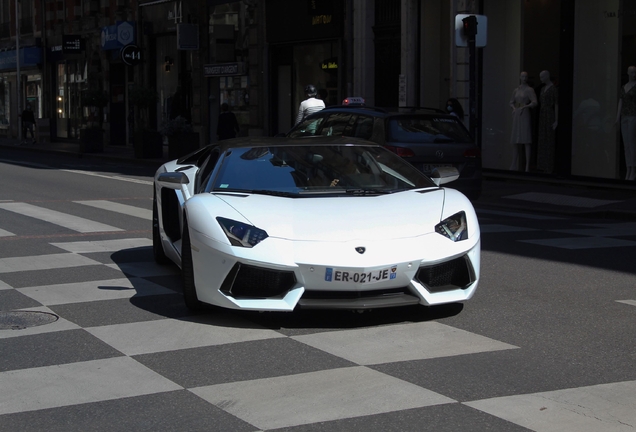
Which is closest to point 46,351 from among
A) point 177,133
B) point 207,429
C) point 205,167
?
point 207,429

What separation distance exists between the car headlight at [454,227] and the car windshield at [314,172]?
0.66m

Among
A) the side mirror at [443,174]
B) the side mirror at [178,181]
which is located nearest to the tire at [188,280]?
the side mirror at [178,181]

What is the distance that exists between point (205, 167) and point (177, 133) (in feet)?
66.4

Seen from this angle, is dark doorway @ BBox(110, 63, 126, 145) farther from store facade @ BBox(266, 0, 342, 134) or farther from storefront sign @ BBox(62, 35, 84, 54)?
store facade @ BBox(266, 0, 342, 134)

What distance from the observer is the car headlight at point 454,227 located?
22.0 ft

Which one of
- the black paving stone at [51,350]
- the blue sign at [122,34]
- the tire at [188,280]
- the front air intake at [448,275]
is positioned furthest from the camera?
the blue sign at [122,34]

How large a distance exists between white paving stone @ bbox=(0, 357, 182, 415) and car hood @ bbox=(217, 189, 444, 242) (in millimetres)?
1425

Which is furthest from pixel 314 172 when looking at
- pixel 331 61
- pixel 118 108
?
pixel 118 108

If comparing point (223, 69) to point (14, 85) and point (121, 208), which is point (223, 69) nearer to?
point (121, 208)

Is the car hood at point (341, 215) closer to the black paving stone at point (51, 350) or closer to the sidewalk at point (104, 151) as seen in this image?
the black paving stone at point (51, 350)

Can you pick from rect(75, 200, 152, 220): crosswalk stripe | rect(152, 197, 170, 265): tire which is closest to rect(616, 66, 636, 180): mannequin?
rect(75, 200, 152, 220): crosswalk stripe

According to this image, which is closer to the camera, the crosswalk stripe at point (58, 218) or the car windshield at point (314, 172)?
the car windshield at point (314, 172)

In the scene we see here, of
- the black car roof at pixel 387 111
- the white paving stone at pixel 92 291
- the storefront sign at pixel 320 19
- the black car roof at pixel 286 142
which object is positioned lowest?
the white paving stone at pixel 92 291

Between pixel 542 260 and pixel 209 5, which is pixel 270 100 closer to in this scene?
pixel 209 5
